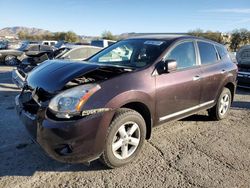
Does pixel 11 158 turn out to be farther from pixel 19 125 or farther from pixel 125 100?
pixel 125 100

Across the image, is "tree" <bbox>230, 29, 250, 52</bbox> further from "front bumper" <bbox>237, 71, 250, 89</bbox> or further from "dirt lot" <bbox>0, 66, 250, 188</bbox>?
"dirt lot" <bbox>0, 66, 250, 188</bbox>

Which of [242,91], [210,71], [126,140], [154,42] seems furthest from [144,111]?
[242,91]

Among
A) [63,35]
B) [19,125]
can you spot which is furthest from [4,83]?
[63,35]

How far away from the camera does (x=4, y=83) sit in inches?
388

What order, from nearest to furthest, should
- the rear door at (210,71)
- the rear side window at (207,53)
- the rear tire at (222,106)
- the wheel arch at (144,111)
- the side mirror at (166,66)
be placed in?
the wheel arch at (144,111) < the side mirror at (166,66) < the rear door at (210,71) < the rear side window at (207,53) < the rear tire at (222,106)

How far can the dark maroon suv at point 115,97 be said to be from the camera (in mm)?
3232

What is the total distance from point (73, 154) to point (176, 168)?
4.77ft

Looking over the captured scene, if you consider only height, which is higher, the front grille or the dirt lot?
the front grille

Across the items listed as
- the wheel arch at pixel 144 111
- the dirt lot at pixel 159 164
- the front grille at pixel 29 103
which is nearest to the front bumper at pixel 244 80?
the dirt lot at pixel 159 164

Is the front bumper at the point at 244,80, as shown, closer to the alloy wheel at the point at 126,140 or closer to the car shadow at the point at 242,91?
the car shadow at the point at 242,91

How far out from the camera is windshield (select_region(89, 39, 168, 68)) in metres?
4.41

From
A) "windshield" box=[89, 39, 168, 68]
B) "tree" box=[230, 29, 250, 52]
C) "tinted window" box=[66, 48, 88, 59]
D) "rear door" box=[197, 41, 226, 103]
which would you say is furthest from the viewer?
"tree" box=[230, 29, 250, 52]

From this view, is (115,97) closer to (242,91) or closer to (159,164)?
(159,164)

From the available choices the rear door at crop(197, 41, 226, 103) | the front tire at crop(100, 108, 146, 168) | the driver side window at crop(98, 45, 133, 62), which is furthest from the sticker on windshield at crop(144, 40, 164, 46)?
the front tire at crop(100, 108, 146, 168)
